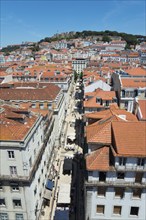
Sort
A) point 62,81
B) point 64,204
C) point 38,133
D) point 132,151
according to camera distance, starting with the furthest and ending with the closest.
A: 1. point 62,81
2. point 64,204
3. point 38,133
4. point 132,151

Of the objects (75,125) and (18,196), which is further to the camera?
(75,125)

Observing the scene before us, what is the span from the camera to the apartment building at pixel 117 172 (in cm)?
3086

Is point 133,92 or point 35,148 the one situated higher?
point 133,92

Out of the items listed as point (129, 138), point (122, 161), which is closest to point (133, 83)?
point (129, 138)

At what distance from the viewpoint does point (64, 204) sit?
43.8m

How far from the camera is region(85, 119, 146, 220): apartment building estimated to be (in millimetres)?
30859

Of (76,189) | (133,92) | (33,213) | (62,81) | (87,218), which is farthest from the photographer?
(62,81)

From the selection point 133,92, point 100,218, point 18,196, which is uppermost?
point 133,92

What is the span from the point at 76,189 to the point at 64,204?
255 inches

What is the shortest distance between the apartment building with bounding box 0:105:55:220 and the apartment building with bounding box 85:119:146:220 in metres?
9.75

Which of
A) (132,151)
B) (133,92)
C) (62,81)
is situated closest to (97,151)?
(132,151)

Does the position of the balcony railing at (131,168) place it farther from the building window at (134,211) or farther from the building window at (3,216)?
the building window at (3,216)

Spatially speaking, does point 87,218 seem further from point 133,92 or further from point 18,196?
point 133,92

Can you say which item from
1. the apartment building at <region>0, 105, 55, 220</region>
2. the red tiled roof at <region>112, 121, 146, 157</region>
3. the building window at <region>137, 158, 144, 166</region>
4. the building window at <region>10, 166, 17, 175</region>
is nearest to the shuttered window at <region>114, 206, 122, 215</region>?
the building window at <region>137, 158, 144, 166</region>
